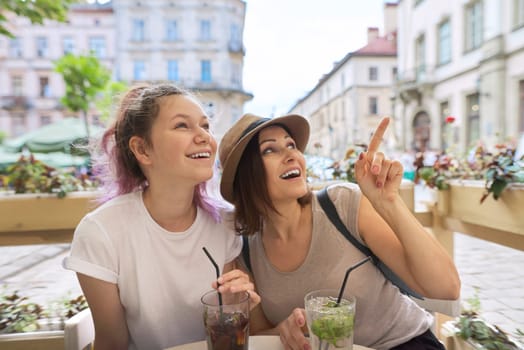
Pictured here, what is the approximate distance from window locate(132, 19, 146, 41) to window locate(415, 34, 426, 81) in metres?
14.7

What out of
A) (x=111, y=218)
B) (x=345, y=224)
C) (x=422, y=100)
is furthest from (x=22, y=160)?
(x=422, y=100)

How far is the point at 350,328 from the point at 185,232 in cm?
67

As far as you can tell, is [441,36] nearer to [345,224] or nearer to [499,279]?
[499,279]

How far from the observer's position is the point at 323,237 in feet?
4.47

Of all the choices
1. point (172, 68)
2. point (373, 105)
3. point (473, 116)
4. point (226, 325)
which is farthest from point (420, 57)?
point (226, 325)

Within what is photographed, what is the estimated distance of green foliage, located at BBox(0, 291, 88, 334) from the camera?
171 centimetres

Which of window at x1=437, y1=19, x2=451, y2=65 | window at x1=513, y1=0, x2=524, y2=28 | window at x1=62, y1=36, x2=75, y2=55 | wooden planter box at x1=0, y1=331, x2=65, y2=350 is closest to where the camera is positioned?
wooden planter box at x1=0, y1=331, x2=65, y2=350

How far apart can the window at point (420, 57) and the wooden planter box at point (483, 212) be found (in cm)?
1522

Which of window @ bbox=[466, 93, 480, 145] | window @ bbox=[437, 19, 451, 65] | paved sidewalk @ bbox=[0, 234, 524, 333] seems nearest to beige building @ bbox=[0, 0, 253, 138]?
window @ bbox=[437, 19, 451, 65]

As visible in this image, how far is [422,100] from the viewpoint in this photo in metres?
16.7

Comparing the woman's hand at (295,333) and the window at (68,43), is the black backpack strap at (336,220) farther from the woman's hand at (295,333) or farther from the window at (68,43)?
the window at (68,43)

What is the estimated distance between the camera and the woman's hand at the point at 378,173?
3.67 ft

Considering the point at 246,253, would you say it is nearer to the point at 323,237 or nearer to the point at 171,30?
the point at 323,237

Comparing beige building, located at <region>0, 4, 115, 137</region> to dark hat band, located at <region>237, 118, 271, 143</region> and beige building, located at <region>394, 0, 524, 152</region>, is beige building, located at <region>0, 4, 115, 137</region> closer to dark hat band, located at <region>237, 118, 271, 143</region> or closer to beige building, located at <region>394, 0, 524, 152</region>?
beige building, located at <region>394, 0, 524, 152</region>
